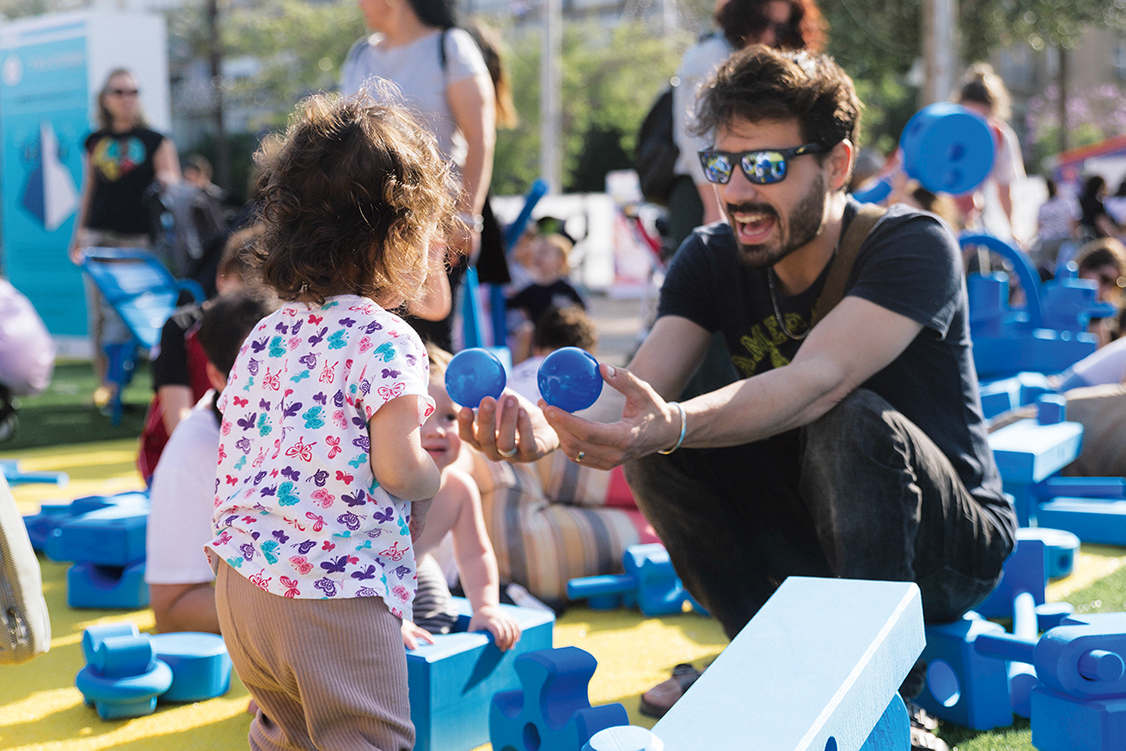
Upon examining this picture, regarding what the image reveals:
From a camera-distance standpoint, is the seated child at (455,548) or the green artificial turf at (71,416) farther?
the green artificial turf at (71,416)

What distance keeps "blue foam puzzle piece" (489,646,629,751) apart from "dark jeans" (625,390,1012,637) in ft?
1.52

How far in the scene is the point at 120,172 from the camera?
6703 millimetres

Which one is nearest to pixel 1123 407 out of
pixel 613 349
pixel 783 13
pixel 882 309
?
pixel 783 13

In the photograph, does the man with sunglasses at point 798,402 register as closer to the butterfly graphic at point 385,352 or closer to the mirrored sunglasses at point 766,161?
the mirrored sunglasses at point 766,161

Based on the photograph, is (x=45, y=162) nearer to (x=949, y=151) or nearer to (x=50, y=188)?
(x=50, y=188)

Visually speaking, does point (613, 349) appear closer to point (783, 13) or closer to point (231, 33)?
point (783, 13)

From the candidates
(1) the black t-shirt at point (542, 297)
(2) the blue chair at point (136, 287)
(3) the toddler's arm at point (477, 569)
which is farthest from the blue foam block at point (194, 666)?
(1) the black t-shirt at point (542, 297)

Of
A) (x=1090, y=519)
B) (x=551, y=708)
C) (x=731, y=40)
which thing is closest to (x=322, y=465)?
(x=551, y=708)

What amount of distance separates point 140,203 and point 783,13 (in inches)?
185

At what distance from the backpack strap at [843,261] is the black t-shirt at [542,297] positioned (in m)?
4.53

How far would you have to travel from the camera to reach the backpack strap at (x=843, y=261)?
7.55ft

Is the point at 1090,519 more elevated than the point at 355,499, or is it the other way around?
the point at 355,499

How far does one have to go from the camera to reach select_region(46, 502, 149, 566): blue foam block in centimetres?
315

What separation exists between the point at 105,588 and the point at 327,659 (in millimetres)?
1843
